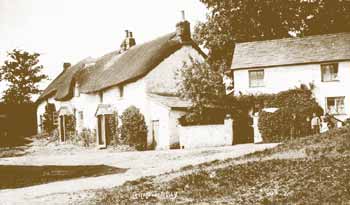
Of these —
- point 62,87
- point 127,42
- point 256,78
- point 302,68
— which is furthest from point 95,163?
point 62,87

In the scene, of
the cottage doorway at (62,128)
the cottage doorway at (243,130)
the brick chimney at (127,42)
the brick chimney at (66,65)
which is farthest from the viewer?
the brick chimney at (66,65)

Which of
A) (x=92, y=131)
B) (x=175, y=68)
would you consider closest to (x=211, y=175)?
(x=175, y=68)

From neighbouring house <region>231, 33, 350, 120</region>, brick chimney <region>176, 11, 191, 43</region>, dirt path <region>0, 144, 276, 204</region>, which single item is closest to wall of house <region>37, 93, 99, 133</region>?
brick chimney <region>176, 11, 191, 43</region>

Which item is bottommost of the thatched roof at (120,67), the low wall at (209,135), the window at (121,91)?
the low wall at (209,135)

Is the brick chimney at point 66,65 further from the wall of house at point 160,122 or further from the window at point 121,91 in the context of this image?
the wall of house at point 160,122

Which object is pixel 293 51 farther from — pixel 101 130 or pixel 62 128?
pixel 62 128

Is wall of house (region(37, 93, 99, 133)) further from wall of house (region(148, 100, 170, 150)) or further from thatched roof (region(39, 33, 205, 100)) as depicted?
wall of house (region(148, 100, 170, 150))

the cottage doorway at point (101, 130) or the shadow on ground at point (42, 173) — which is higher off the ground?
the cottage doorway at point (101, 130)

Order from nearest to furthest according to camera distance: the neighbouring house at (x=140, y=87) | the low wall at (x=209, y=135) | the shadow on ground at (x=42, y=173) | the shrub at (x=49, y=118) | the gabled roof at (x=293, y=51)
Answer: the shadow on ground at (x=42, y=173), the low wall at (x=209, y=135), the neighbouring house at (x=140, y=87), the gabled roof at (x=293, y=51), the shrub at (x=49, y=118)

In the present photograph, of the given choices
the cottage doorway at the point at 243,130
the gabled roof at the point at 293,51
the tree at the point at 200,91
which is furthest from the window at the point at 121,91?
the cottage doorway at the point at 243,130

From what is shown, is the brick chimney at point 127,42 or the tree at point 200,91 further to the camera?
the brick chimney at point 127,42

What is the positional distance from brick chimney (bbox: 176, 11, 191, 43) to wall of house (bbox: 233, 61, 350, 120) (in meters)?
5.36

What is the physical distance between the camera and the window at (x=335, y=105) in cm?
3984

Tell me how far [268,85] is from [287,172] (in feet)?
87.6
